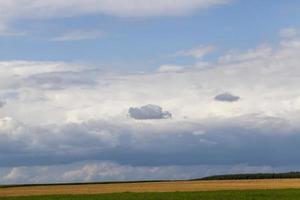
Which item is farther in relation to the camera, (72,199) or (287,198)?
(72,199)

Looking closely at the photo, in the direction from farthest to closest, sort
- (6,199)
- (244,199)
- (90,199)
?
(6,199), (90,199), (244,199)

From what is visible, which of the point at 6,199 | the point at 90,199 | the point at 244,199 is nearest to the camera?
the point at 244,199

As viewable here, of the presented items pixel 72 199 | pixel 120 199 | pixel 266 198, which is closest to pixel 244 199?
pixel 266 198

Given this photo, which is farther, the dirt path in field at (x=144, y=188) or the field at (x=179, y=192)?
the dirt path in field at (x=144, y=188)

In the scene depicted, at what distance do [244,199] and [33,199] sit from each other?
32172 mm

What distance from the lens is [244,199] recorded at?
9156 centimetres

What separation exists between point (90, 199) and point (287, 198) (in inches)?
1070

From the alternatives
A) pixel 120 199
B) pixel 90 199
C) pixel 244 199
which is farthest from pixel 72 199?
pixel 244 199

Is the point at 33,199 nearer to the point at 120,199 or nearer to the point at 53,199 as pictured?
the point at 53,199

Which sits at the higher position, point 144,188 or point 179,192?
point 144,188

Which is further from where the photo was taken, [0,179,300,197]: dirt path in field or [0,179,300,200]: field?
[0,179,300,197]: dirt path in field

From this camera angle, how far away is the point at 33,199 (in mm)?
104875

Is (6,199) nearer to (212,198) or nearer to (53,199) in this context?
(53,199)

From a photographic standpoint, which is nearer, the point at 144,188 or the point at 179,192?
the point at 179,192
